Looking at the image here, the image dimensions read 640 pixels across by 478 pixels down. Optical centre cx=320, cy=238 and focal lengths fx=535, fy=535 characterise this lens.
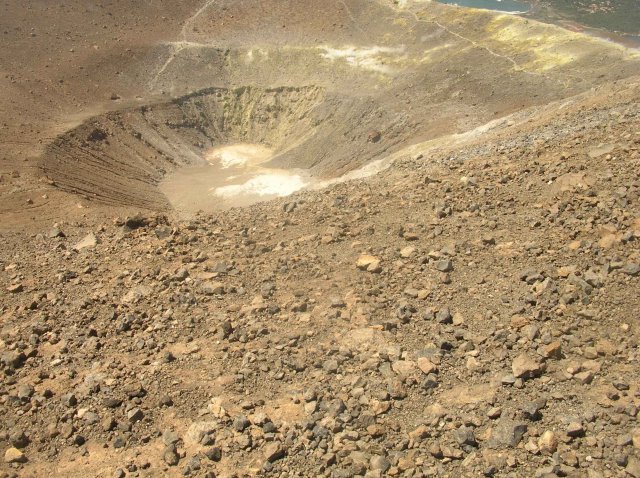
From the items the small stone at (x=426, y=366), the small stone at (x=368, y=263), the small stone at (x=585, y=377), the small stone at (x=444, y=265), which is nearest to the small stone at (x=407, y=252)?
the small stone at (x=368, y=263)

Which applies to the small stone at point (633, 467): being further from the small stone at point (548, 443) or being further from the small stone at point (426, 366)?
the small stone at point (426, 366)

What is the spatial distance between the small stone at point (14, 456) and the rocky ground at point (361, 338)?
3cm

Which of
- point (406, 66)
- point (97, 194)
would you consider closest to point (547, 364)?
point (97, 194)

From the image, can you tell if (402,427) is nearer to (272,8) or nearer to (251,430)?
(251,430)

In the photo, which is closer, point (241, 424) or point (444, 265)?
point (241, 424)

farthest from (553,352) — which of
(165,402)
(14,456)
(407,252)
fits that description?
(14,456)

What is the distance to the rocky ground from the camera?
8.55 m

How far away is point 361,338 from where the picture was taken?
10992 millimetres

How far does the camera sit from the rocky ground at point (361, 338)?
855cm

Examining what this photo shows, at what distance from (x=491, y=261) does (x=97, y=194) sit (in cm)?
2191

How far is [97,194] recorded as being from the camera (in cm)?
2761

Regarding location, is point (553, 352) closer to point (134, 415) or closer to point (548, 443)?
point (548, 443)

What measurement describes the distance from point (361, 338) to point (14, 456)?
264 inches

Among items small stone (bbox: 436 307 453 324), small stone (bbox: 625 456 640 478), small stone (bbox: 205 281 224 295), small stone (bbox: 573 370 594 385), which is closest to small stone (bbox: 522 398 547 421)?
small stone (bbox: 573 370 594 385)
